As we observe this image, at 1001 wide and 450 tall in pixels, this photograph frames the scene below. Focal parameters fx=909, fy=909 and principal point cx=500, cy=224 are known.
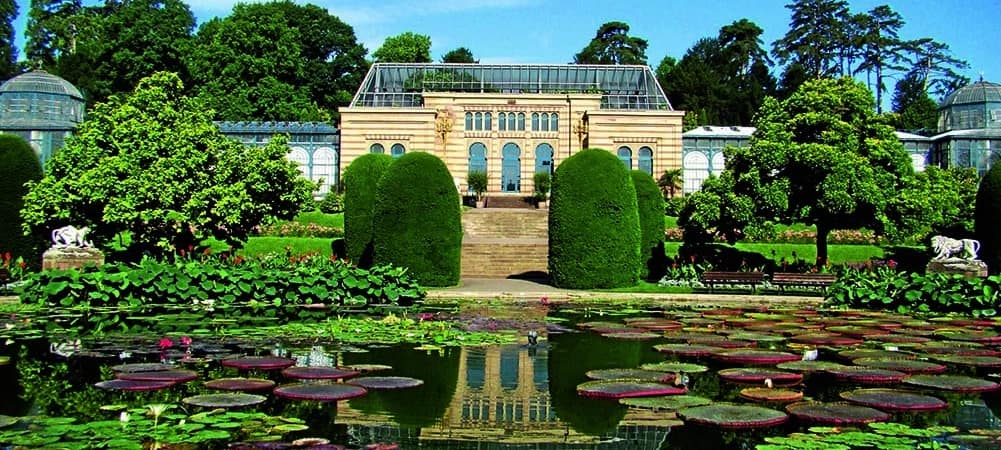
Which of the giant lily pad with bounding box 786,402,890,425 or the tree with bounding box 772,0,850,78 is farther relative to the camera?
the tree with bounding box 772,0,850,78

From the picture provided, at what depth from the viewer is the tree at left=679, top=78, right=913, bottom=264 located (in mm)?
24859

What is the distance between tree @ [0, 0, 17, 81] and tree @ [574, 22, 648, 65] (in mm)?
48025

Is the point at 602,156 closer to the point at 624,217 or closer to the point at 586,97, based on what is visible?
the point at 624,217

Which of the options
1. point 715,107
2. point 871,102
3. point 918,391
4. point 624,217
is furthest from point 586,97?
point 918,391

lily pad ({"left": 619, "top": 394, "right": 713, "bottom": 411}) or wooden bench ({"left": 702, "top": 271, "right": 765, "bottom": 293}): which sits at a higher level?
wooden bench ({"left": 702, "top": 271, "right": 765, "bottom": 293})

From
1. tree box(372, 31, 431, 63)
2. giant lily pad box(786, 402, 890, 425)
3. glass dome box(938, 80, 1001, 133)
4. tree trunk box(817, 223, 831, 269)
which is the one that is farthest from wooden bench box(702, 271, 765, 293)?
tree box(372, 31, 431, 63)

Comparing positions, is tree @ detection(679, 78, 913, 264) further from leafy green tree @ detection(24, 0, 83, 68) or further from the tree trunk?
leafy green tree @ detection(24, 0, 83, 68)

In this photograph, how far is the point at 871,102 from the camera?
89.4ft

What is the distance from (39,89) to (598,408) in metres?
47.7

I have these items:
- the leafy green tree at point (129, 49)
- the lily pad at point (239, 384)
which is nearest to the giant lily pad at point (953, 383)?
the lily pad at point (239, 384)

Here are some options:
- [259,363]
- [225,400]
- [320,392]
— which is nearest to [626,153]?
[259,363]

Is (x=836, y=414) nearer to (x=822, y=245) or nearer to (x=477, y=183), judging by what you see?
(x=822, y=245)

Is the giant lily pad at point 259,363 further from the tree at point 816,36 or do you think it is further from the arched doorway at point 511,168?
the tree at point 816,36

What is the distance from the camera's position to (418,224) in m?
23.0
